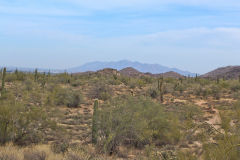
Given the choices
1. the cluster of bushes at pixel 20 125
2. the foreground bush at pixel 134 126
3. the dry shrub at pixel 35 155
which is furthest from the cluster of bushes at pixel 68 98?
the dry shrub at pixel 35 155

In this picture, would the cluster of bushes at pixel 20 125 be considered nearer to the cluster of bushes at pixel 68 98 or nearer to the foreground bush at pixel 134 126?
the foreground bush at pixel 134 126

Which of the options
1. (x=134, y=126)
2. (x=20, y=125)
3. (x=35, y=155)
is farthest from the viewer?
(x=134, y=126)

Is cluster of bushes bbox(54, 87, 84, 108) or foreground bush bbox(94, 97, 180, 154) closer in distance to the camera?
foreground bush bbox(94, 97, 180, 154)

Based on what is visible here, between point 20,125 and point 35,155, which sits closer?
point 35,155

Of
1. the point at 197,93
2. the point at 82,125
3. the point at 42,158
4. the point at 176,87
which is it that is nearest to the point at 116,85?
the point at 176,87

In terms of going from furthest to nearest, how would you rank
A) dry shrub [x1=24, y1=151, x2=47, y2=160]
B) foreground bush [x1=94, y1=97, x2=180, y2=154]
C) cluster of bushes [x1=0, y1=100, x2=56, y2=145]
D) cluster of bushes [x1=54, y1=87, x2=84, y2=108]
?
cluster of bushes [x1=54, y1=87, x2=84, y2=108]
foreground bush [x1=94, y1=97, x2=180, y2=154]
cluster of bushes [x1=0, y1=100, x2=56, y2=145]
dry shrub [x1=24, y1=151, x2=47, y2=160]

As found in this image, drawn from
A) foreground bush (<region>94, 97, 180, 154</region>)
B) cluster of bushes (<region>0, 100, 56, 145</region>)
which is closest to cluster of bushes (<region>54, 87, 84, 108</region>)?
foreground bush (<region>94, 97, 180, 154</region>)

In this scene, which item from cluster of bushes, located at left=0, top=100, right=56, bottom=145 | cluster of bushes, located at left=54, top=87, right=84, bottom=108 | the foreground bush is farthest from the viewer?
cluster of bushes, located at left=54, top=87, right=84, bottom=108

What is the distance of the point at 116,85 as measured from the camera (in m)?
35.7

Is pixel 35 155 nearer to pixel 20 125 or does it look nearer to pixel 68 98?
pixel 20 125

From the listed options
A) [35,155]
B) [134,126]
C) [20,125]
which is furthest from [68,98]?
[35,155]

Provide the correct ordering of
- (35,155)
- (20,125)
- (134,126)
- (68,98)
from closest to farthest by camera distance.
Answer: (35,155), (20,125), (134,126), (68,98)

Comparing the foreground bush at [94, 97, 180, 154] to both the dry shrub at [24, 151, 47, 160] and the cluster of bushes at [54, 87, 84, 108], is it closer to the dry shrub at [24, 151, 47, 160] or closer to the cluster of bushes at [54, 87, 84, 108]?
the dry shrub at [24, 151, 47, 160]

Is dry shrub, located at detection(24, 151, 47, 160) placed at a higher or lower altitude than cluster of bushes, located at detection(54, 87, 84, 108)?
lower
